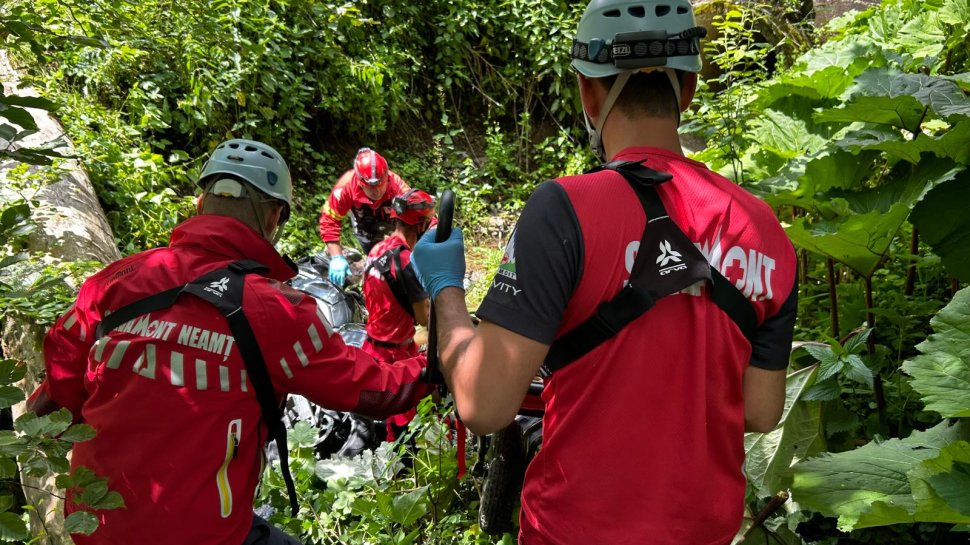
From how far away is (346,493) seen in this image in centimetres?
A: 315

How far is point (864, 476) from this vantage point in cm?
196

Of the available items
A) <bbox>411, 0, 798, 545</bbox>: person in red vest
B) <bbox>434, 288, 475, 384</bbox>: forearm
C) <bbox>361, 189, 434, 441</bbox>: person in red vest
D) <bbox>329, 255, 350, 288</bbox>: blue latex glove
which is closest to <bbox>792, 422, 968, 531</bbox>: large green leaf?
<bbox>411, 0, 798, 545</bbox>: person in red vest

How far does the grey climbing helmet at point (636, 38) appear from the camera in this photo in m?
1.42

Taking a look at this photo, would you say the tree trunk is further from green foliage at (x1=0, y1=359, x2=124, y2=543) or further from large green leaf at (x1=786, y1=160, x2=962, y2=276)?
large green leaf at (x1=786, y1=160, x2=962, y2=276)

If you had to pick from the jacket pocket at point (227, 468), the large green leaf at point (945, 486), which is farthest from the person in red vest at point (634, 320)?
the jacket pocket at point (227, 468)

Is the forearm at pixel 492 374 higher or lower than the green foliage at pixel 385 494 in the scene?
higher

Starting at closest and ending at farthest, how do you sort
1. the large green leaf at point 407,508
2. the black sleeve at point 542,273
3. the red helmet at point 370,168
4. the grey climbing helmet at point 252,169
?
the black sleeve at point 542,273 < the grey climbing helmet at point 252,169 < the large green leaf at point 407,508 < the red helmet at point 370,168

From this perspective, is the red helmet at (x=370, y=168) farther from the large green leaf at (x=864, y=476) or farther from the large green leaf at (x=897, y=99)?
the large green leaf at (x=864, y=476)

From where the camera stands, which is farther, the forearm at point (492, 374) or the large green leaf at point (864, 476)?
the large green leaf at point (864, 476)

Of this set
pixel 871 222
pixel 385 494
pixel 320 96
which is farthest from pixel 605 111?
pixel 320 96

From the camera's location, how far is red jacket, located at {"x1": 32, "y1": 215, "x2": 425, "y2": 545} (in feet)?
6.15

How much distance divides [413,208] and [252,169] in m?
2.59

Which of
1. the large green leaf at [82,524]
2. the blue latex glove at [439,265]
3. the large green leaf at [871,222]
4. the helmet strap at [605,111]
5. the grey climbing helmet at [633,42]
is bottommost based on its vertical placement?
the large green leaf at [871,222]

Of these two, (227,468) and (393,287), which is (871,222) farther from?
(393,287)
